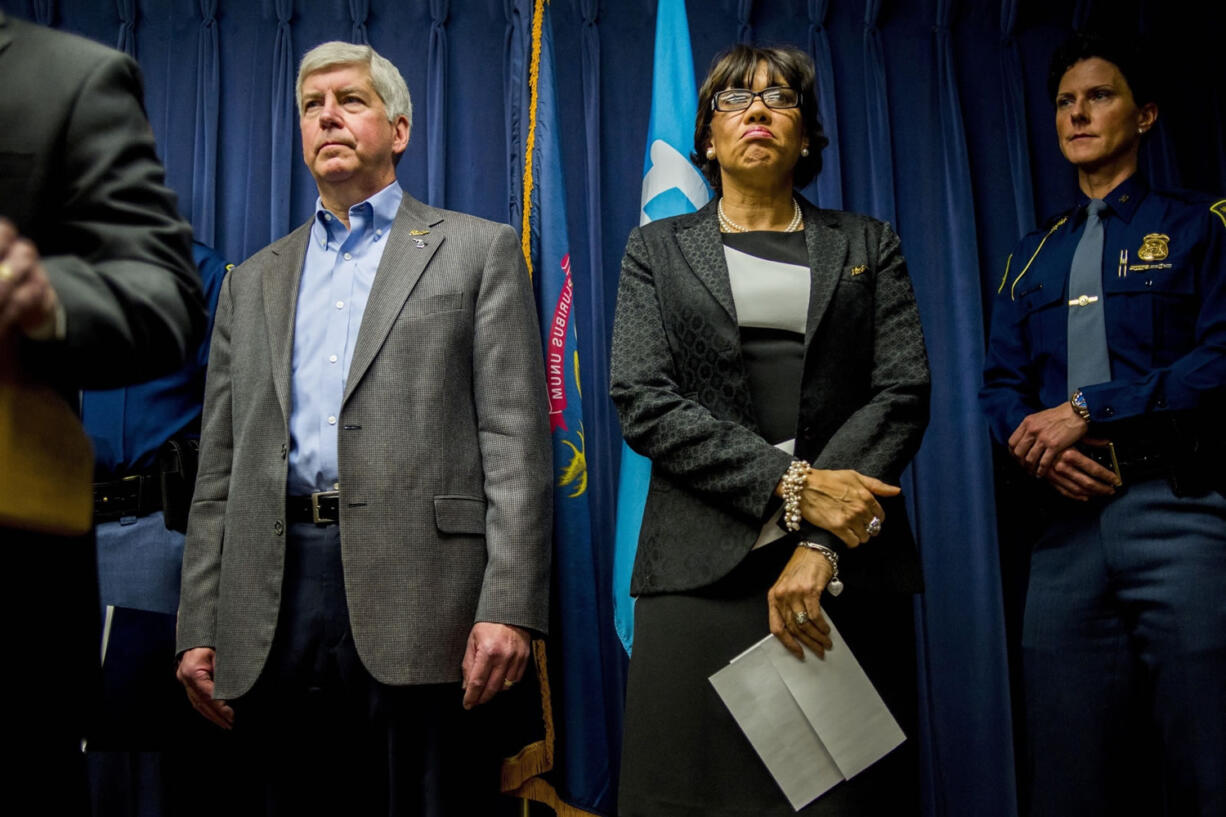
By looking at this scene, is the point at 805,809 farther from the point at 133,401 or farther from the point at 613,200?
the point at 613,200

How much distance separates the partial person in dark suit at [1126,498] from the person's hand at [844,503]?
624 mm

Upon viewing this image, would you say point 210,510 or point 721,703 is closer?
point 721,703

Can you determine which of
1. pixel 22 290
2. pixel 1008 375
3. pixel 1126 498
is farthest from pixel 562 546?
pixel 22 290

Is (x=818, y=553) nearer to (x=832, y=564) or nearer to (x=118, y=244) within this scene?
(x=832, y=564)

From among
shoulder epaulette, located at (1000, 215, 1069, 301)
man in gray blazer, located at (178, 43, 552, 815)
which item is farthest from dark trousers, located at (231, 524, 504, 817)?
shoulder epaulette, located at (1000, 215, 1069, 301)

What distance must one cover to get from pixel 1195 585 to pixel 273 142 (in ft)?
8.21

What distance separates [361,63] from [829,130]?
144 centimetres

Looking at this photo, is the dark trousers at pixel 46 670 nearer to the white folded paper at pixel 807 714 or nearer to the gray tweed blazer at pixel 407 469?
the gray tweed blazer at pixel 407 469

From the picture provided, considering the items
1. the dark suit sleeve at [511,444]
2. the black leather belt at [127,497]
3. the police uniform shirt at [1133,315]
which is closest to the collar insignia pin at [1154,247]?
the police uniform shirt at [1133,315]

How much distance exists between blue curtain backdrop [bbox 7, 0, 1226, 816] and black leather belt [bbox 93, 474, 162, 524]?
890mm

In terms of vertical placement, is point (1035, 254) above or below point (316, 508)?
above

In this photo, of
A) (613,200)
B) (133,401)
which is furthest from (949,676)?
(133,401)

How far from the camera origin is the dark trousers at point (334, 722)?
1.94 metres

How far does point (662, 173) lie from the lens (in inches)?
110
